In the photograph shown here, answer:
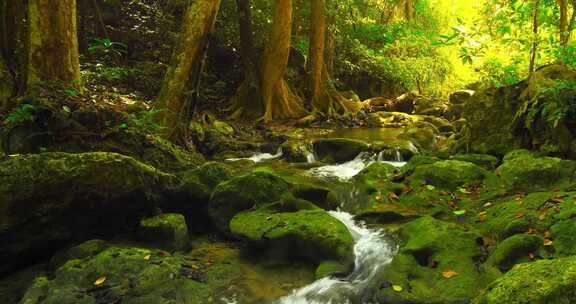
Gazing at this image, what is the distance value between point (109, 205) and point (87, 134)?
1612 millimetres

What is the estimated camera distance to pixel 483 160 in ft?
25.3

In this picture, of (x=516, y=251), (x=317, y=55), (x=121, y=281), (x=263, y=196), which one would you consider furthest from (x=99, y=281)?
(x=317, y=55)

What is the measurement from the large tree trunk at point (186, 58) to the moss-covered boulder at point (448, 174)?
4.57 meters

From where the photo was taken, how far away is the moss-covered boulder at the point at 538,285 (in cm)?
261

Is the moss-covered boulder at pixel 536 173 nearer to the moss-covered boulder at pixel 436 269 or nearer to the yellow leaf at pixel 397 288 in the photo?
the moss-covered boulder at pixel 436 269

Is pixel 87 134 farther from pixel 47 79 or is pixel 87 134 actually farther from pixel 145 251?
pixel 145 251

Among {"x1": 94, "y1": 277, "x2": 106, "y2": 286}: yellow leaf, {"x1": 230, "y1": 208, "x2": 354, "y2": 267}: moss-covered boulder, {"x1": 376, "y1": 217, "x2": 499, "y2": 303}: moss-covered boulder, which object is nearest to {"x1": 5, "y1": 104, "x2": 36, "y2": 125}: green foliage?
{"x1": 94, "y1": 277, "x2": 106, "y2": 286}: yellow leaf

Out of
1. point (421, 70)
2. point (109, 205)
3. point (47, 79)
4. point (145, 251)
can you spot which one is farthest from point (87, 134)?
point (421, 70)

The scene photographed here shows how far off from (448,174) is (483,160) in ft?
4.17

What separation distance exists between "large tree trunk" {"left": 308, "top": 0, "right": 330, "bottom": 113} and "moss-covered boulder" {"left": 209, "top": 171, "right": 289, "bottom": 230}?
10.6m

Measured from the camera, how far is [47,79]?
639cm

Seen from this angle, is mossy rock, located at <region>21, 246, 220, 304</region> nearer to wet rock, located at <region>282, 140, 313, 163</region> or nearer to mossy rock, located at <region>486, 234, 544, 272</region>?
mossy rock, located at <region>486, 234, 544, 272</region>

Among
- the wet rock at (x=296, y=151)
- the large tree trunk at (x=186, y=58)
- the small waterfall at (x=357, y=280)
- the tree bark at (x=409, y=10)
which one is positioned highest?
the tree bark at (x=409, y=10)

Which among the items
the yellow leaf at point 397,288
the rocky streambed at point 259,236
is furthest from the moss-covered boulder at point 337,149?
the yellow leaf at point 397,288
